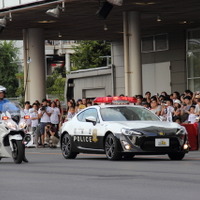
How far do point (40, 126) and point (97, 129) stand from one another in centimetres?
1220

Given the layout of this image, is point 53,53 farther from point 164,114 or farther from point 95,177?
point 95,177

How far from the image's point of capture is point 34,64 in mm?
41875

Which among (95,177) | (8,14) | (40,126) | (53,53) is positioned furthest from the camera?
(53,53)

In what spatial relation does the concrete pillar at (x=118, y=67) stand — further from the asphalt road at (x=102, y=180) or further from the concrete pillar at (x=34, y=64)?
the asphalt road at (x=102, y=180)

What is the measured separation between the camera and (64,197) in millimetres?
10859

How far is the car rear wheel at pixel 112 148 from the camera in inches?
749

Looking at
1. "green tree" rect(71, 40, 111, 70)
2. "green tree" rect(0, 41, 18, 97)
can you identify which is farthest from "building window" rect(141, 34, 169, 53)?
"green tree" rect(0, 41, 18, 97)

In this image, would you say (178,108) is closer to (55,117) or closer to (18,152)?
(55,117)

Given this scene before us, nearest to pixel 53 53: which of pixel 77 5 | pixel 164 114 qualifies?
pixel 77 5

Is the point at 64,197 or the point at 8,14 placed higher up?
the point at 8,14

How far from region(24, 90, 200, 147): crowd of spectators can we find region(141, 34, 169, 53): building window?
1348 centimetres

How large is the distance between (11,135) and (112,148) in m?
2.32

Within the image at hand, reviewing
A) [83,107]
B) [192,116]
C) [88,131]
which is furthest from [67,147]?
[83,107]

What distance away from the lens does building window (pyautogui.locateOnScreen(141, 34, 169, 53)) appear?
46.2m
